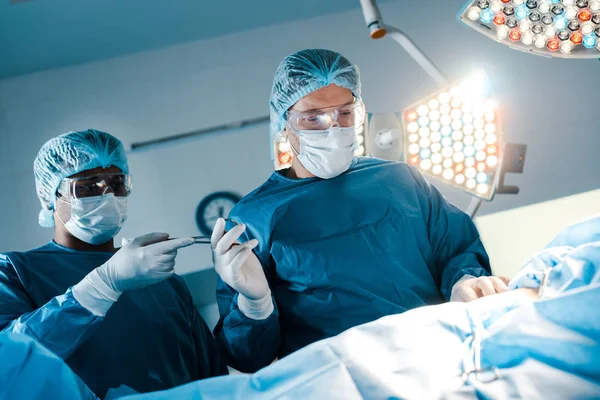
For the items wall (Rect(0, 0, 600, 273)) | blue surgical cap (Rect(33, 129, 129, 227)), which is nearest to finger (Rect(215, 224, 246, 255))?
blue surgical cap (Rect(33, 129, 129, 227))

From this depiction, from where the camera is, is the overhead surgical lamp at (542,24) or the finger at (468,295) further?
the overhead surgical lamp at (542,24)

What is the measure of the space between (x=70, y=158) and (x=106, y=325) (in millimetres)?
534

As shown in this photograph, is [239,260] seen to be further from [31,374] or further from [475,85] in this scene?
[475,85]

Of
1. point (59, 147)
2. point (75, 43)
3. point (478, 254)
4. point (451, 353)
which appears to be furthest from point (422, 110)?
point (75, 43)

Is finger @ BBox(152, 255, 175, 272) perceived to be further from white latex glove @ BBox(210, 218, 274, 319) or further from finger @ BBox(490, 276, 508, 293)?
finger @ BBox(490, 276, 508, 293)

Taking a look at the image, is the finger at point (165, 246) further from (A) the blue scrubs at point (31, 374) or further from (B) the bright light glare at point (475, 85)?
(B) the bright light glare at point (475, 85)

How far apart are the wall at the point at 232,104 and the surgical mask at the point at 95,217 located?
1170 millimetres

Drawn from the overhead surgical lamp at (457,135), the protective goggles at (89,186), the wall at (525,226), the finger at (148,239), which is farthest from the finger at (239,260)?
the wall at (525,226)

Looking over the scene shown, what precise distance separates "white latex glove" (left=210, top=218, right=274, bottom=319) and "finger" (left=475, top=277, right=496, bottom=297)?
1.67 ft

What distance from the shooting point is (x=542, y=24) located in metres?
1.41

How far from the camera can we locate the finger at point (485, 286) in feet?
3.90

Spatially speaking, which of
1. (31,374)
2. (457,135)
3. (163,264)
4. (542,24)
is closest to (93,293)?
(163,264)

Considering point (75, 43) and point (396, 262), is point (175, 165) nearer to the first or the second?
point (75, 43)

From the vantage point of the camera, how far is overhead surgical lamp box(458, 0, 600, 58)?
4.51ft
